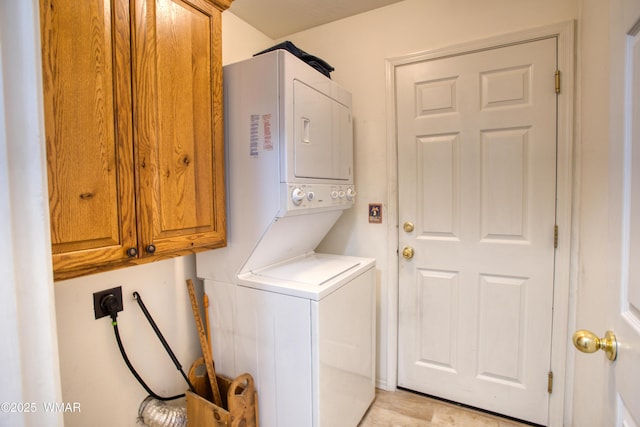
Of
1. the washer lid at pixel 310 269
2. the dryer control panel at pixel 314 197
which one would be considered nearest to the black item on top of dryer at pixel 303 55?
the dryer control panel at pixel 314 197

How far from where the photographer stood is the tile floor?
182 centimetres

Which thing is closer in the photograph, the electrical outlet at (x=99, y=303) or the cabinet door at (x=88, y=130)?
the cabinet door at (x=88, y=130)

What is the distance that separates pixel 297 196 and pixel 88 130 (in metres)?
0.78

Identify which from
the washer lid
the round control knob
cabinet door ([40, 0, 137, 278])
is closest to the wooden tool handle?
the washer lid

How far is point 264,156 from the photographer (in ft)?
4.69

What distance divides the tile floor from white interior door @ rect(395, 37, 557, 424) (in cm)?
7

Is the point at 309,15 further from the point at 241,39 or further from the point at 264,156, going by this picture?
the point at 264,156

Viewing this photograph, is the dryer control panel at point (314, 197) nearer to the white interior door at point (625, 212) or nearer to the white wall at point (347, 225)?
the white wall at point (347, 225)

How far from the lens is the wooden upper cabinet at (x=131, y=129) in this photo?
2.99 ft

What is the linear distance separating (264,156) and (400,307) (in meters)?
1.35

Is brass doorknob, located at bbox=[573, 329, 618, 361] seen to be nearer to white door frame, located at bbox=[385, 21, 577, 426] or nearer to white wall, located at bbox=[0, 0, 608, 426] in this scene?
white wall, located at bbox=[0, 0, 608, 426]

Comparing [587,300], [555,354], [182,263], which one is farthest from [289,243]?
[555,354]

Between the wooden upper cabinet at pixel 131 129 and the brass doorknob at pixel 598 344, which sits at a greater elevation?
the wooden upper cabinet at pixel 131 129

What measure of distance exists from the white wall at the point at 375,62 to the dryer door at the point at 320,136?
0.25 meters
